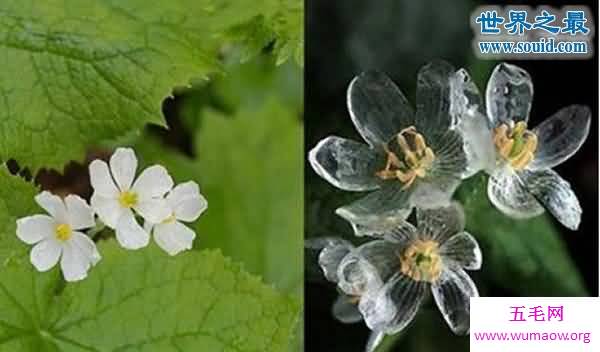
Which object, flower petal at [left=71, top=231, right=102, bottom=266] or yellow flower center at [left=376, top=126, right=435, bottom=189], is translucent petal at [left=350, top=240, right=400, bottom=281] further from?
flower petal at [left=71, top=231, right=102, bottom=266]

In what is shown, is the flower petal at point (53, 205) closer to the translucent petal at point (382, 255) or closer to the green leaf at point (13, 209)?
the green leaf at point (13, 209)

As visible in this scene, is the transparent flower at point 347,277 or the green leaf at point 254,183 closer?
the transparent flower at point 347,277

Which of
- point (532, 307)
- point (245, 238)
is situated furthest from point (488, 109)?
point (245, 238)

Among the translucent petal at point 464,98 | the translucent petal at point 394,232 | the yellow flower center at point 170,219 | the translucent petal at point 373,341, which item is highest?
the translucent petal at point 464,98

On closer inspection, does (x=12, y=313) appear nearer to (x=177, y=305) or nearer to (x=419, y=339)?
(x=177, y=305)

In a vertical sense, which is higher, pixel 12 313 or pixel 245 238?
pixel 245 238

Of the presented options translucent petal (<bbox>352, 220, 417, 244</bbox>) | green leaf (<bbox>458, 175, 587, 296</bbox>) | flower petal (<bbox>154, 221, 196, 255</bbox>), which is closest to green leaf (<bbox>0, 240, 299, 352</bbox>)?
flower petal (<bbox>154, 221, 196, 255</bbox>)

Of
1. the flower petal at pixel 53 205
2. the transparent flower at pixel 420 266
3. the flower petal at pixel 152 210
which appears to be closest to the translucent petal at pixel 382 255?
the transparent flower at pixel 420 266
